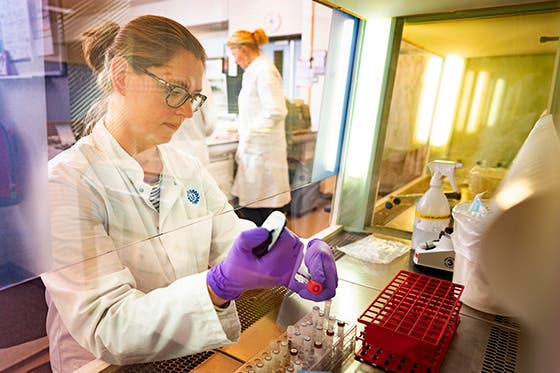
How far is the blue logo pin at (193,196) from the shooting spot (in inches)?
44.1

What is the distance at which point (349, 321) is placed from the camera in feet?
3.73

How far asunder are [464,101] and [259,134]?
3.38 feet

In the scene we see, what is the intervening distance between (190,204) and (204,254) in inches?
6.8

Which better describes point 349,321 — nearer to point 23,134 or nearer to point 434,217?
point 434,217

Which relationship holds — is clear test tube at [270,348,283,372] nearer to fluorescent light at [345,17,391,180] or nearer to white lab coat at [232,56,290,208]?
white lab coat at [232,56,290,208]

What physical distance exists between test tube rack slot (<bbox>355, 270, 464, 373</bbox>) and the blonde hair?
859 millimetres

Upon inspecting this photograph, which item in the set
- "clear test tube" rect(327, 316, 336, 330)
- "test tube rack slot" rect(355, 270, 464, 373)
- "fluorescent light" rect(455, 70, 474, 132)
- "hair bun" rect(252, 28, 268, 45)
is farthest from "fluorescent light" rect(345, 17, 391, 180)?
"clear test tube" rect(327, 316, 336, 330)

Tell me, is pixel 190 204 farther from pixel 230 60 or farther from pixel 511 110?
pixel 511 110

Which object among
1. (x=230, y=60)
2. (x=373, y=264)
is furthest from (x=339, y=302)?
(x=230, y=60)

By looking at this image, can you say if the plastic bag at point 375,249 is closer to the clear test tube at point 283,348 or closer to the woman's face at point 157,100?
the clear test tube at point 283,348

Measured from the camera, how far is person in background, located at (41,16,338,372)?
2.70 ft

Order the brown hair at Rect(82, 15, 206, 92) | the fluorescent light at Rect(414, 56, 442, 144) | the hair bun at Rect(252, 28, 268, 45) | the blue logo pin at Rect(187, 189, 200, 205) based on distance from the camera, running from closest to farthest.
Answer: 1. the brown hair at Rect(82, 15, 206, 92)
2. the blue logo pin at Rect(187, 189, 200, 205)
3. the hair bun at Rect(252, 28, 268, 45)
4. the fluorescent light at Rect(414, 56, 442, 144)

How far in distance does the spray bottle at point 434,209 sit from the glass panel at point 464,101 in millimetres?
116

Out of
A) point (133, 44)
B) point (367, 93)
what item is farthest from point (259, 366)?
point (367, 93)
